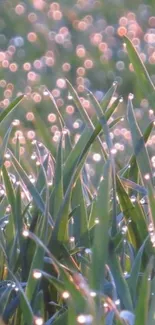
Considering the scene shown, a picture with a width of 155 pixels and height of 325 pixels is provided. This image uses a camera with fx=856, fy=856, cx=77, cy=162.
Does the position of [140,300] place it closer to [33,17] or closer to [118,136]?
[118,136]

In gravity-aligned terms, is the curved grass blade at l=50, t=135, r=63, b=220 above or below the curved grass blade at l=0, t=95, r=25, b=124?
below

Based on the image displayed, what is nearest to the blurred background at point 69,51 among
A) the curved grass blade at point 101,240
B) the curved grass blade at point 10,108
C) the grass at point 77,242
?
the curved grass blade at point 10,108

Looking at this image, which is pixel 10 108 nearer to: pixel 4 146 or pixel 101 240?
pixel 4 146

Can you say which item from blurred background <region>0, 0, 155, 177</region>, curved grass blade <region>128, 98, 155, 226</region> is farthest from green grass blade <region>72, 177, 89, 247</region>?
blurred background <region>0, 0, 155, 177</region>

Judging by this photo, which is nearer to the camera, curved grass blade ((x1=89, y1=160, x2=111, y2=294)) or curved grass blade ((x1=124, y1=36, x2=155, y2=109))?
curved grass blade ((x1=89, y1=160, x2=111, y2=294))

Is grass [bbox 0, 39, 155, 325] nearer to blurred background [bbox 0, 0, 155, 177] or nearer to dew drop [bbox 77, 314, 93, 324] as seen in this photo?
dew drop [bbox 77, 314, 93, 324]

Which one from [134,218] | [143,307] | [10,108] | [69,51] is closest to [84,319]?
[143,307]
